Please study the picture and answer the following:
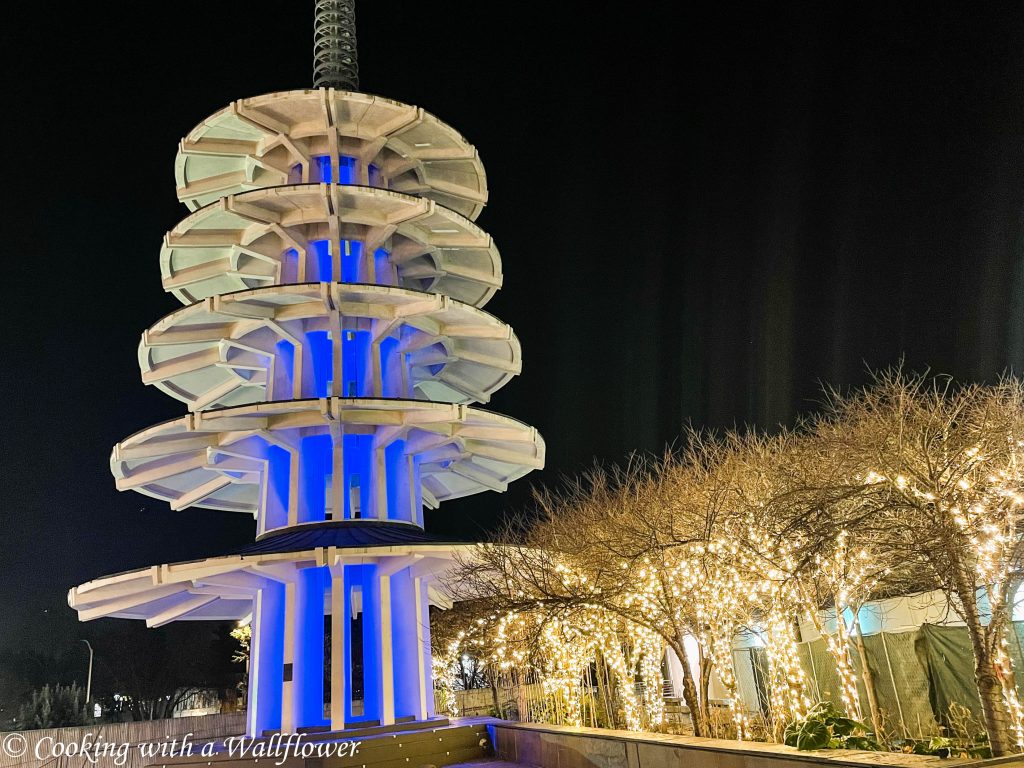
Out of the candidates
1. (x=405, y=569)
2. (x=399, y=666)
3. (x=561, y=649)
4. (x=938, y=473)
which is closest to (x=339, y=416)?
(x=405, y=569)

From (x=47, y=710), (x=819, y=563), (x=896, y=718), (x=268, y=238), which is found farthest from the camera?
(x=47, y=710)

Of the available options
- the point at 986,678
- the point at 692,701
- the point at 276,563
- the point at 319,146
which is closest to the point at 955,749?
the point at 986,678

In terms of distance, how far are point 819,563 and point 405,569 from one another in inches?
498

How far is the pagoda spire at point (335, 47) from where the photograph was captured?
3145 cm

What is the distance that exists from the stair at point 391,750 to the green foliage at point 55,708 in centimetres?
5031

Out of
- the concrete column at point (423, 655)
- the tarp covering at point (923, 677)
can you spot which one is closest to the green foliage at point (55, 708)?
Answer: the concrete column at point (423, 655)

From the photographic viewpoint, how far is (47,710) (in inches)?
2406

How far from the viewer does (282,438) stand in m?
24.3

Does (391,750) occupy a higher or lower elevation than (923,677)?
lower

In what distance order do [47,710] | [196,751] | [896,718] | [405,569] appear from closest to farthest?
[196,751], [896,718], [405,569], [47,710]

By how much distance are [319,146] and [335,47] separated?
19.6 feet

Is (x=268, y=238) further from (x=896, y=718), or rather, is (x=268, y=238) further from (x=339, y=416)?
(x=896, y=718)

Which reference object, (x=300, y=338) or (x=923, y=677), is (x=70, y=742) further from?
(x=923, y=677)

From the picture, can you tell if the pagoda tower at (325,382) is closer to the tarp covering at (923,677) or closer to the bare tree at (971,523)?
the tarp covering at (923,677)
